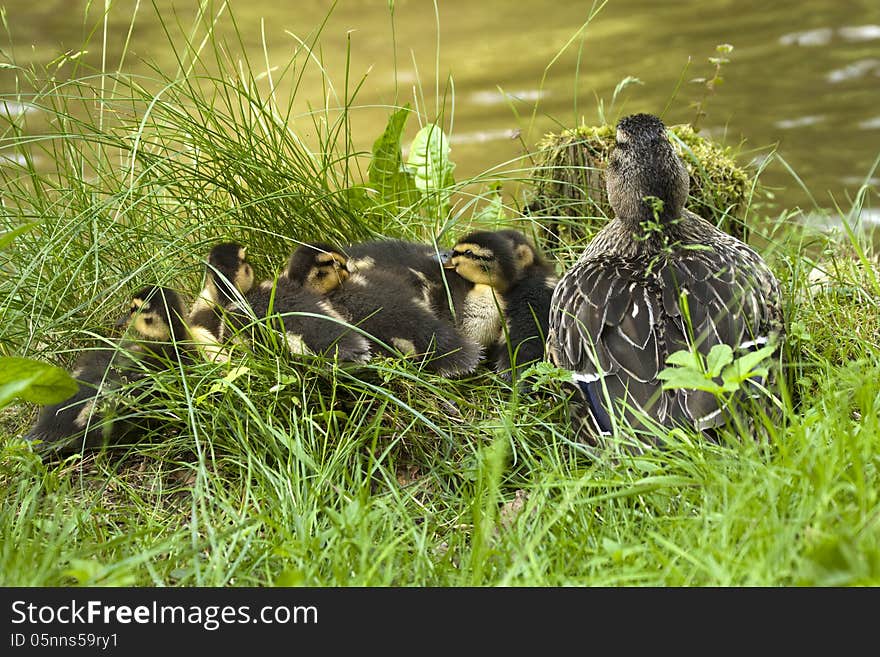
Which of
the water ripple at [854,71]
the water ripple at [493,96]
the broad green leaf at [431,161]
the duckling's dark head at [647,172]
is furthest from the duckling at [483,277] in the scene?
the water ripple at [854,71]

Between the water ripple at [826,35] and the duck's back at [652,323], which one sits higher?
the water ripple at [826,35]

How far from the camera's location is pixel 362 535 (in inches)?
71.2

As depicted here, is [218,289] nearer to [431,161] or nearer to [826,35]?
[431,161]

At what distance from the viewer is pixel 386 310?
9.64 ft

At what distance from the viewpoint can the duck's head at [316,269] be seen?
2.98 meters

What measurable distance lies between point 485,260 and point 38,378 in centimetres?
143

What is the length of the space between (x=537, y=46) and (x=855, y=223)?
5.23 metres

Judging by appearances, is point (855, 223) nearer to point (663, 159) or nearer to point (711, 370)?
point (663, 159)

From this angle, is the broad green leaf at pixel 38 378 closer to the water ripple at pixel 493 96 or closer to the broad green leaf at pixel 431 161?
the broad green leaf at pixel 431 161

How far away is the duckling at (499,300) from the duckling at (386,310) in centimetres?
15

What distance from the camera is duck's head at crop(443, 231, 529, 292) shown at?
3.12 meters

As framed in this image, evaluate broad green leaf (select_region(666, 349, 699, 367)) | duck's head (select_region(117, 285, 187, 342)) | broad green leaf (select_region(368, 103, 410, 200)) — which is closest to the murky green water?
broad green leaf (select_region(368, 103, 410, 200))
